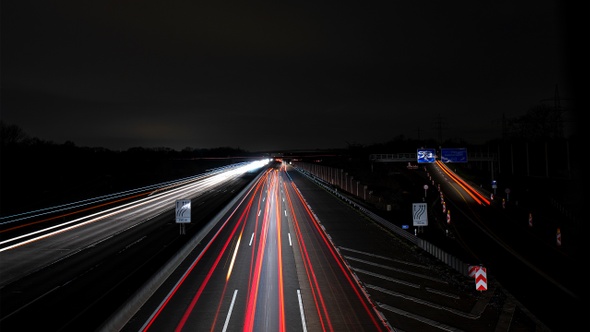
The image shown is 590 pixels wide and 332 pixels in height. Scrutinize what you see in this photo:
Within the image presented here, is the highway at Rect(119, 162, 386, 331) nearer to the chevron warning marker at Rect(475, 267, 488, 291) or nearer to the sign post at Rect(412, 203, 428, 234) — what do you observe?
the chevron warning marker at Rect(475, 267, 488, 291)

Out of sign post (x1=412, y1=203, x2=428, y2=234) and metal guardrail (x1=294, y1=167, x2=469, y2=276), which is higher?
sign post (x1=412, y1=203, x2=428, y2=234)

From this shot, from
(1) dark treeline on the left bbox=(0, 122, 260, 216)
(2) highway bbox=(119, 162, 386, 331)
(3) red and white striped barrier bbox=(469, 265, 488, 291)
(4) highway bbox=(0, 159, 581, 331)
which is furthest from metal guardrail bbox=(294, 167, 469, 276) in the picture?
(1) dark treeline on the left bbox=(0, 122, 260, 216)

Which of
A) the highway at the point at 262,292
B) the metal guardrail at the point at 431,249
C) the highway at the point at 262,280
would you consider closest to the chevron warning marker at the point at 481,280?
the highway at the point at 262,280

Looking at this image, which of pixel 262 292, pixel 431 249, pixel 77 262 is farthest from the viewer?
pixel 431 249

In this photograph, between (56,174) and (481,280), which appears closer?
(481,280)

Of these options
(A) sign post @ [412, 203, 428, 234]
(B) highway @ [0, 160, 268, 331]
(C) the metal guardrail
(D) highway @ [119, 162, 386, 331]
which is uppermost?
(A) sign post @ [412, 203, 428, 234]

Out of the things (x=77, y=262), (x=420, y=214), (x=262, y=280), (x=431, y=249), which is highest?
(x=420, y=214)

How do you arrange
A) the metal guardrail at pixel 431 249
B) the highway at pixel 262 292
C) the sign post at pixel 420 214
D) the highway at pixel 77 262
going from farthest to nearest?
the sign post at pixel 420 214
the metal guardrail at pixel 431 249
the highway at pixel 77 262
the highway at pixel 262 292

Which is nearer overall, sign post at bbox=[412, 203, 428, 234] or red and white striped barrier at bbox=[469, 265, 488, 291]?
red and white striped barrier at bbox=[469, 265, 488, 291]

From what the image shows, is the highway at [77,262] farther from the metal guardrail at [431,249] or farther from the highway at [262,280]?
the metal guardrail at [431,249]

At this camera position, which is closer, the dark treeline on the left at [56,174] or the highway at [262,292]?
the highway at [262,292]

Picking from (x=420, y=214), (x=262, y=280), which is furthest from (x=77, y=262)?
(x=420, y=214)

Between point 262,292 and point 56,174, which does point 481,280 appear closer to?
point 262,292

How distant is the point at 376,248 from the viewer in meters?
23.2
